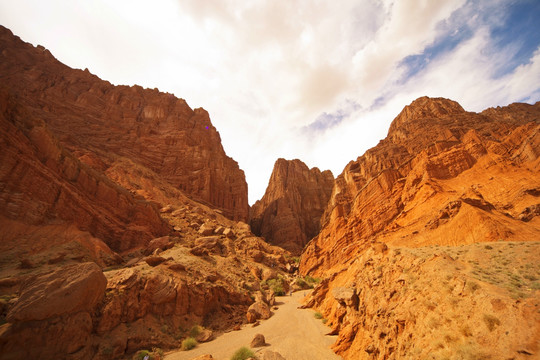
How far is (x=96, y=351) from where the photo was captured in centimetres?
1113

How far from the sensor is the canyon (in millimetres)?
7805

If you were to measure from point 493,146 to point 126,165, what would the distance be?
6885 cm

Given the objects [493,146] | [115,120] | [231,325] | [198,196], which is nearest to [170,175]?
[198,196]

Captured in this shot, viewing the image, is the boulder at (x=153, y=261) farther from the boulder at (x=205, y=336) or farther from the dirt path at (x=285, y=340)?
the dirt path at (x=285, y=340)

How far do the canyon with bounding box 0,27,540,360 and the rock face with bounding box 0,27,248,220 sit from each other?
772mm

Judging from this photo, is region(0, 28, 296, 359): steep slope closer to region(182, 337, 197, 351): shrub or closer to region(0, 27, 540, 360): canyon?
region(0, 27, 540, 360): canyon

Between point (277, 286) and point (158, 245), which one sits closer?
point (158, 245)

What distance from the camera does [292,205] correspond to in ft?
279

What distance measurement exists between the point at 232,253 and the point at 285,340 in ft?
64.5

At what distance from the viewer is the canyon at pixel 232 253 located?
780 centimetres

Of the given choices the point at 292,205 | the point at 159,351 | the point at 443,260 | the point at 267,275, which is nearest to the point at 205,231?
the point at 267,275

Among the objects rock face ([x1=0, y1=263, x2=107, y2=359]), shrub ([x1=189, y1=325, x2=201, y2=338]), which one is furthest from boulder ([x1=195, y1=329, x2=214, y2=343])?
rock face ([x1=0, y1=263, x2=107, y2=359])

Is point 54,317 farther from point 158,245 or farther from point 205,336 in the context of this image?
point 158,245

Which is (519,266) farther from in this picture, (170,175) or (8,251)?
(170,175)
